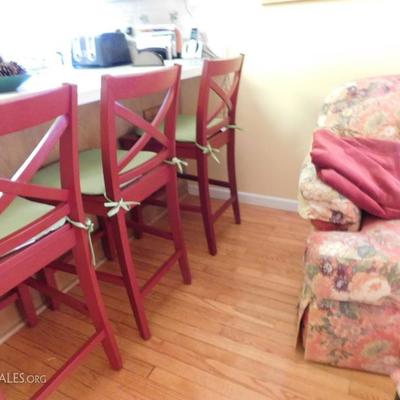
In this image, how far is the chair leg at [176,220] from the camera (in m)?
1.41

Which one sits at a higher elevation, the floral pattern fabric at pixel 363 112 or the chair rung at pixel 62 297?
the floral pattern fabric at pixel 363 112

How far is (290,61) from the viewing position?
1.87 meters

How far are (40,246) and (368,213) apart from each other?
1.08 m

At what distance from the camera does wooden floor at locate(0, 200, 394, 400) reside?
3.76 feet

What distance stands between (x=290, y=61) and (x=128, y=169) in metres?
1.18

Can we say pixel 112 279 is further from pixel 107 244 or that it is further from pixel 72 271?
pixel 107 244

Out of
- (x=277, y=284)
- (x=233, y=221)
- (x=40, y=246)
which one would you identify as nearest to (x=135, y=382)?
(x=40, y=246)

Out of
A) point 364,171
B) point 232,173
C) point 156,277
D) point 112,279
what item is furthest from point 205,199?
point 364,171

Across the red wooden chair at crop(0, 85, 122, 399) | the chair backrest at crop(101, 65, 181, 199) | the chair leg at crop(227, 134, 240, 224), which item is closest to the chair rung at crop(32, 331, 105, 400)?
the red wooden chair at crop(0, 85, 122, 399)

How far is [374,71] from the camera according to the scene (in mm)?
1713

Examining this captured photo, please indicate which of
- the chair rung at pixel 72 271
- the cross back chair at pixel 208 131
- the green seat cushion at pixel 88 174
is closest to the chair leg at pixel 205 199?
the cross back chair at pixel 208 131

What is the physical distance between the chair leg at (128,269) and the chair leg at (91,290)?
0.13 meters

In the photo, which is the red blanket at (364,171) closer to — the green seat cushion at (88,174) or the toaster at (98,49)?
the green seat cushion at (88,174)

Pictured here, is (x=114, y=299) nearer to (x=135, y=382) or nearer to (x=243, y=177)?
(x=135, y=382)
